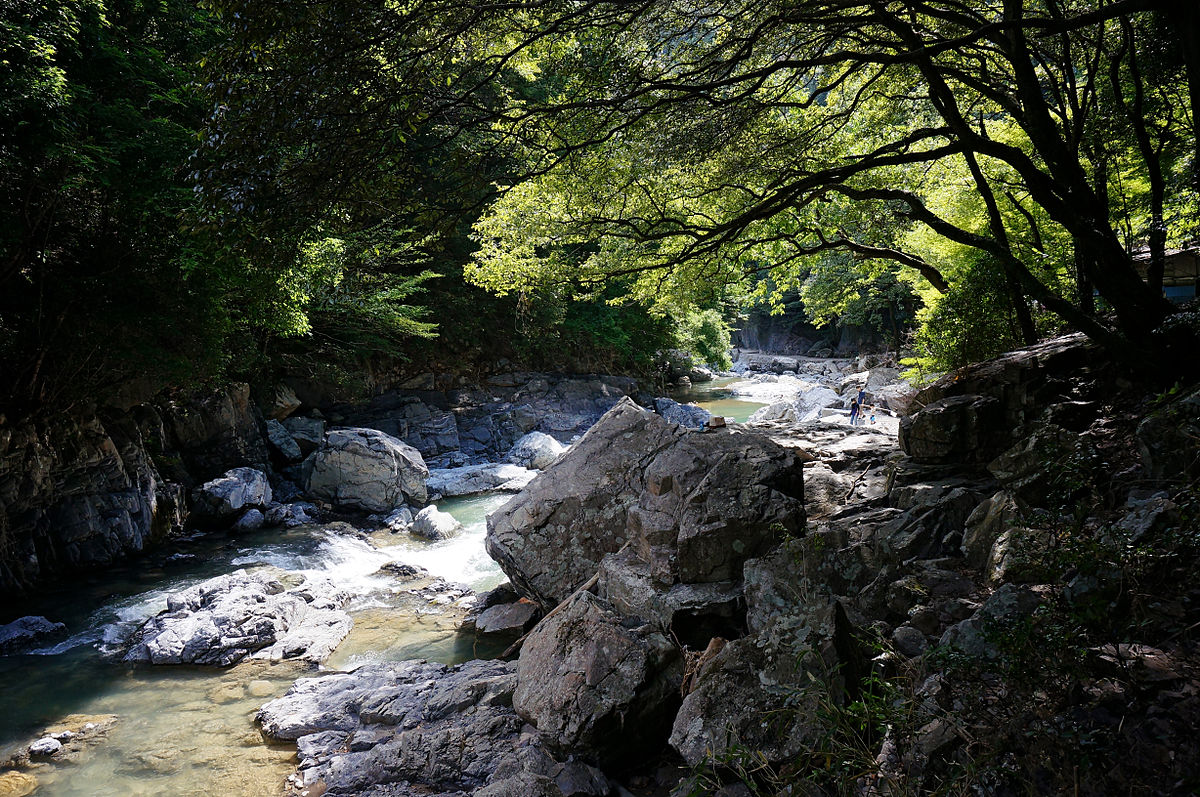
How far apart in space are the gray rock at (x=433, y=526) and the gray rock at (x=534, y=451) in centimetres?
475

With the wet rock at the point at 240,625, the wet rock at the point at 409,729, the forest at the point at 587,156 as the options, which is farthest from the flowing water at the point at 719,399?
the wet rock at the point at 409,729

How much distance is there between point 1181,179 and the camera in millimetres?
6109

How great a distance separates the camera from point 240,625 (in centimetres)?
748

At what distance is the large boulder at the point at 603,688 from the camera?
4.17 m

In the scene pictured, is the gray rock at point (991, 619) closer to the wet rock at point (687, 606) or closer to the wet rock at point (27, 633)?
the wet rock at point (687, 606)

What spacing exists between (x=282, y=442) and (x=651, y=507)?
39.8ft

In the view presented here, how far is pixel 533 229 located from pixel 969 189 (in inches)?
295

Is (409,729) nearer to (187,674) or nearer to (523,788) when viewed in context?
(523,788)

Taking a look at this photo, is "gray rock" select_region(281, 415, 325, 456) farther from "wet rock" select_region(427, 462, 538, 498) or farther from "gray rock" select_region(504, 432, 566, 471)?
"gray rock" select_region(504, 432, 566, 471)

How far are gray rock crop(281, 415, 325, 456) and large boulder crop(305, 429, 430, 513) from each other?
1985 mm

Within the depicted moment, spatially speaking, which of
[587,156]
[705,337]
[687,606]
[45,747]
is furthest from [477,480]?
[705,337]

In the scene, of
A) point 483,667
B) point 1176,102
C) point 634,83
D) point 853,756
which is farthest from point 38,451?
point 1176,102

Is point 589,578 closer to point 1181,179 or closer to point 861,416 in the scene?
point 1181,179

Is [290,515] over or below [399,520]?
over
